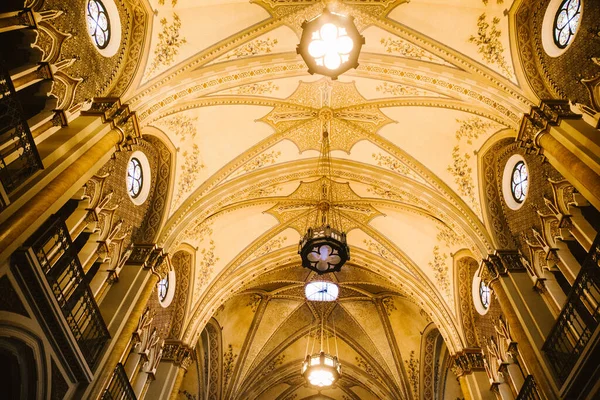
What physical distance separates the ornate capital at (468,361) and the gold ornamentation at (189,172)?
7710 millimetres

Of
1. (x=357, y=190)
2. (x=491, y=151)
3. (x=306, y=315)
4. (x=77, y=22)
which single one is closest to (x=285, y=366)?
(x=306, y=315)

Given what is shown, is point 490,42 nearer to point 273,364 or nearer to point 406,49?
point 406,49

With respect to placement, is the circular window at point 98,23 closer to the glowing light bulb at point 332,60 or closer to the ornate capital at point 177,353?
the glowing light bulb at point 332,60

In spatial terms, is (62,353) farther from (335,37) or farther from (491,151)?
(491,151)

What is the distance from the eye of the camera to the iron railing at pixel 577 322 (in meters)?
6.44

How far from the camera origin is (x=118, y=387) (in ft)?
26.0

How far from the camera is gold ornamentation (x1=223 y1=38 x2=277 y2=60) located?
9.37 metres

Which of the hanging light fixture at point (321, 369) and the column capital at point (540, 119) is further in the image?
the hanging light fixture at point (321, 369)

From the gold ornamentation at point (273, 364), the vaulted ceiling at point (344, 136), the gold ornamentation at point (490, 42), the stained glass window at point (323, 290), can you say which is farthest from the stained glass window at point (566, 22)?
the gold ornamentation at point (273, 364)

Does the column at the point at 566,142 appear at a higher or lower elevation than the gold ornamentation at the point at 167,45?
lower

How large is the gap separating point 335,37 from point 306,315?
11.9 meters

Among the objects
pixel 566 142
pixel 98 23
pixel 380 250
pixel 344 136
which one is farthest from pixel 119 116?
pixel 380 250

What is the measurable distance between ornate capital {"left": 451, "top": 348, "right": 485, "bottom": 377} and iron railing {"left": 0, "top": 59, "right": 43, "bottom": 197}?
10.1 meters

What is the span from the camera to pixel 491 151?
10.0m
